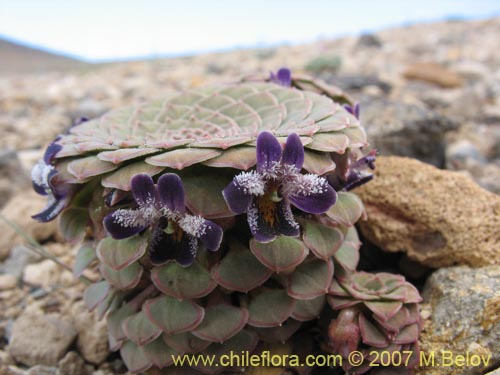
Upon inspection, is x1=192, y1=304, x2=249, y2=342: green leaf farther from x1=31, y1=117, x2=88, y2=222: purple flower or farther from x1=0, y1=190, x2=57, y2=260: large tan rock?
x1=0, y1=190, x2=57, y2=260: large tan rock

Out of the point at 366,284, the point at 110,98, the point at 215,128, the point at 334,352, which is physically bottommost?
the point at 110,98

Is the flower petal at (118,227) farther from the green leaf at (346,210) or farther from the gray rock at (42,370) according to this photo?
the gray rock at (42,370)

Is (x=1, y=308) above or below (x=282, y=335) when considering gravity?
below

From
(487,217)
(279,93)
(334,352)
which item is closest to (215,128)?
(279,93)

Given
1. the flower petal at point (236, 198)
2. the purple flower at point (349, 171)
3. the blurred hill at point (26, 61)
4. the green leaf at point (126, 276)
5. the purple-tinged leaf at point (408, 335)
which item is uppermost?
the flower petal at point (236, 198)

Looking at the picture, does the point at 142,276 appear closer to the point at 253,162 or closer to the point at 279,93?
the point at 253,162

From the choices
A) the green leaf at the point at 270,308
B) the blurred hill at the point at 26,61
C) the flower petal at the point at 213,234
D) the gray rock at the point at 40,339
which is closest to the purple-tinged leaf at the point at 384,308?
the green leaf at the point at 270,308

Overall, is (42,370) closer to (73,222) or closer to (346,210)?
(73,222)
